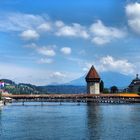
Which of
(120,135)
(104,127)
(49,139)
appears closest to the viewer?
(49,139)

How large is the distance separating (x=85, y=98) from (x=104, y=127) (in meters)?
128

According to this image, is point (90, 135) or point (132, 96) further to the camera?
point (132, 96)

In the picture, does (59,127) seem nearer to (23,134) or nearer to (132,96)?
(23,134)

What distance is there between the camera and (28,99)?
634 feet

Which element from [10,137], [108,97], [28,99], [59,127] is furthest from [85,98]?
[10,137]

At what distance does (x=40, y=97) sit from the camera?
187 m

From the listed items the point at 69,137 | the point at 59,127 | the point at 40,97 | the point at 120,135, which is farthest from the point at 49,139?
the point at 40,97

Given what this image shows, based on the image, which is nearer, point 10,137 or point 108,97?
point 10,137

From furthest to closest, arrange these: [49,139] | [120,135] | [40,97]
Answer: [40,97] → [120,135] → [49,139]

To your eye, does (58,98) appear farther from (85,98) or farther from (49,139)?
(49,139)

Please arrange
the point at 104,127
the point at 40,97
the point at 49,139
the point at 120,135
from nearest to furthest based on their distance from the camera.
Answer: the point at 49,139
the point at 120,135
the point at 104,127
the point at 40,97

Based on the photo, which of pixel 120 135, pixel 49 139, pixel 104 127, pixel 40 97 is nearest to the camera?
pixel 49 139

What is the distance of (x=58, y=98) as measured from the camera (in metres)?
195

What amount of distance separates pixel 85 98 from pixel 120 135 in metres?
137
